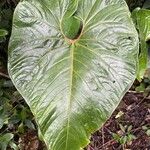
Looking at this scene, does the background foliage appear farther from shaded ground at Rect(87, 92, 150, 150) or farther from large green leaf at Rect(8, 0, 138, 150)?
large green leaf at Rect(8, 0, 138, 150)

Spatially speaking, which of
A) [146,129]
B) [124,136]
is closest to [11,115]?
[124,136]

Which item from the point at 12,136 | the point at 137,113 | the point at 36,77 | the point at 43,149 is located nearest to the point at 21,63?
the point at 36,77

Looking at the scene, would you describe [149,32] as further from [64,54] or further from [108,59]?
[64,54]

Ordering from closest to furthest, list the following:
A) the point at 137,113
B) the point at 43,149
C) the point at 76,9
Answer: the point at 76,9 → the point at 43,149 → the point at 137,113

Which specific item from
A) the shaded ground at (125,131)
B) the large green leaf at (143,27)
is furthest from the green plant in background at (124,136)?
the large green leaf at (143,27)

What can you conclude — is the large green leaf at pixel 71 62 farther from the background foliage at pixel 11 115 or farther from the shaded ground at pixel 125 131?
the shaded ground at pixel 125 131

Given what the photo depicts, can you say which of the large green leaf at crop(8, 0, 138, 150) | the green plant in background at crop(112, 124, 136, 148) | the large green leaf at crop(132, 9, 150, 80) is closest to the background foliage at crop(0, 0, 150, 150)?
the green plant in background at crop(112, 124, 136, 148)
